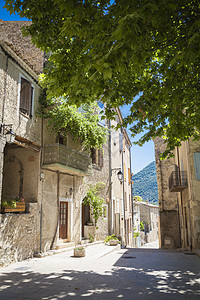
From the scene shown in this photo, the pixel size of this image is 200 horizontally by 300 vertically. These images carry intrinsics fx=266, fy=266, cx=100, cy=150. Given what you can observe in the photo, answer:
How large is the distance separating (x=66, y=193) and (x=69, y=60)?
906 cm

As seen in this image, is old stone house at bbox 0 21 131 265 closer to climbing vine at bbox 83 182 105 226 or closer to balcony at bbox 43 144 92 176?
balcony at bbox 43 144 92 176

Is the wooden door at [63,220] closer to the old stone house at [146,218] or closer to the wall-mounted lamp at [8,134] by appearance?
the wall-mounted lamp at [8,134]

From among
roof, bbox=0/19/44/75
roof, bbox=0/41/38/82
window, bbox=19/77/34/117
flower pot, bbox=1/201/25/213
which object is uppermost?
roof, bbox=0/19/44/75

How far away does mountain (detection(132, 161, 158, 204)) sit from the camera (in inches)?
4510

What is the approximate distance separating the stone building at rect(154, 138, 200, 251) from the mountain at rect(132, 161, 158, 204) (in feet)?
294

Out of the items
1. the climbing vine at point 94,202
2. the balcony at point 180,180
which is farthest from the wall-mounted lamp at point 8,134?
the balcony at point 180,180

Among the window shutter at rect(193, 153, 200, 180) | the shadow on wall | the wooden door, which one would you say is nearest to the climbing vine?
the wooden door

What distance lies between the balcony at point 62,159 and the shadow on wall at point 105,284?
4.79m

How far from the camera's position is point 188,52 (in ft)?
12.2

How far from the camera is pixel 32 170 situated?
1145cm

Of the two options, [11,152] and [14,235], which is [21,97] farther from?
[14,235]

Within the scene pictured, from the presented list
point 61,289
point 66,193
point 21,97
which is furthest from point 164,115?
point 66,193

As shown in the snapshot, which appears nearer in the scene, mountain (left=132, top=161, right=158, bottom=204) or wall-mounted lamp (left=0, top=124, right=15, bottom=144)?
wall-mounted lamp (left=0, top=124, right=15, bottom=144)

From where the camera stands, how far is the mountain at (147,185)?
376ft
